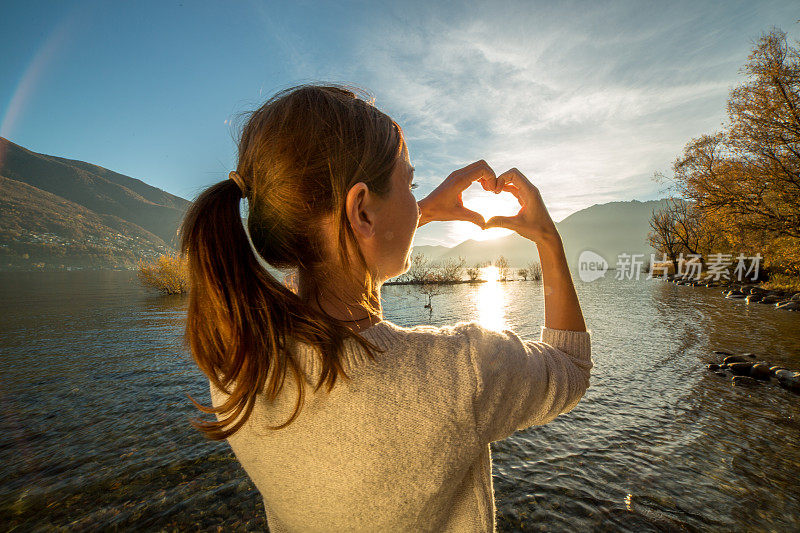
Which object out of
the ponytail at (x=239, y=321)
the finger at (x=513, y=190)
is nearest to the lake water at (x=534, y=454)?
the ponytail at (x=239, y=321)

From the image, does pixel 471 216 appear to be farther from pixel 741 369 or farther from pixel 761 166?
pixel 761 166

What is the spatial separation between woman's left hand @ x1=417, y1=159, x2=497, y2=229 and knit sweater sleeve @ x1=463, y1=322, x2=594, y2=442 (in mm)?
608

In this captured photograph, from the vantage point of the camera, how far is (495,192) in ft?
4.83

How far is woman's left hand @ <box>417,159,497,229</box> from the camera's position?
1376 millimetres

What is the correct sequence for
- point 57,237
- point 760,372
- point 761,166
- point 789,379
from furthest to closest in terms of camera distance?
point 57,237 < point 761,166 < point 760,372 < point 789,379

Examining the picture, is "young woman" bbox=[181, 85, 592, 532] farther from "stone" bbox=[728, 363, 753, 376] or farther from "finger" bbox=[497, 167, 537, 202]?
"stone" bbox=[728, 363, 753, 376]

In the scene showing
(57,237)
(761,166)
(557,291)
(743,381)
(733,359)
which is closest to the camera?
(557,291)

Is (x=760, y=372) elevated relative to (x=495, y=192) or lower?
lower

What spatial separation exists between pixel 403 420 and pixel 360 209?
61 cm

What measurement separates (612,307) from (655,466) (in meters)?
15.0

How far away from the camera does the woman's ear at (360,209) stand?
971mm

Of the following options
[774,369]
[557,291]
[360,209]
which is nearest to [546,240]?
[557,291]

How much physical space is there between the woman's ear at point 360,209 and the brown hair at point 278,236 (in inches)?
1.1

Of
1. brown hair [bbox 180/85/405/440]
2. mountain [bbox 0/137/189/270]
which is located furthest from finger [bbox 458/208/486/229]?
mountain [bbox 0/137/189/270]
